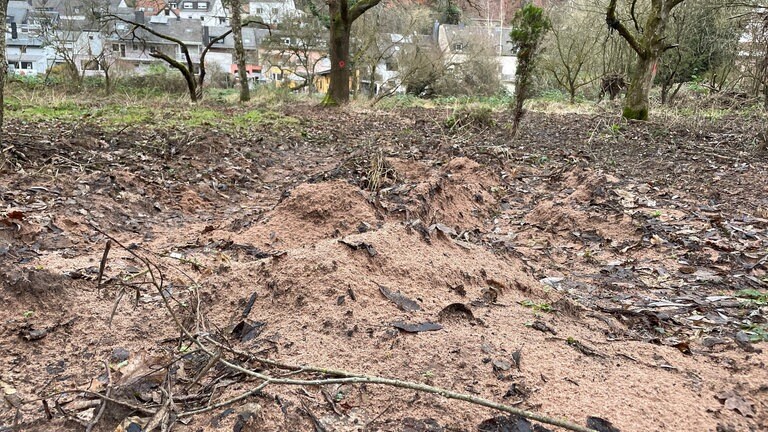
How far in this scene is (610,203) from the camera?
495cm

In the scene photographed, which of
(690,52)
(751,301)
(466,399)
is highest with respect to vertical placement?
(690,52)

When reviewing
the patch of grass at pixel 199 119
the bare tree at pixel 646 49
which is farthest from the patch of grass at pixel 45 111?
the bare tree at pixel 646 49

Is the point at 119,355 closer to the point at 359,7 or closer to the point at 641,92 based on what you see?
the point at 641,92

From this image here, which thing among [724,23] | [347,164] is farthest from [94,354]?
[724,23]

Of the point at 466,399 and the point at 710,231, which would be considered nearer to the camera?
the point at 466,399

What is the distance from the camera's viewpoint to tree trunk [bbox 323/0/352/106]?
50.6 ft

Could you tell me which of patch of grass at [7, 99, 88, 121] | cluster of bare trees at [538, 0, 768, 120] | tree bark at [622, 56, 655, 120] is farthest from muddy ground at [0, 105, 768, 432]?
cluster of bare trees at [538, 0, 768, 120]

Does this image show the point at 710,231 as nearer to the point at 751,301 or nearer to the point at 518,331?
the point at 751,301

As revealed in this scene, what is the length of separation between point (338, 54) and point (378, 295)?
14336 millimetres

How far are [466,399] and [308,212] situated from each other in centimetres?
260

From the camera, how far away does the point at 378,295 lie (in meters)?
2.42

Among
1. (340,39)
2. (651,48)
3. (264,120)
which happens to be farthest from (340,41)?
(651,48)

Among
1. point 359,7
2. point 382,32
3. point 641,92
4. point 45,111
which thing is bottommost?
point 45,111

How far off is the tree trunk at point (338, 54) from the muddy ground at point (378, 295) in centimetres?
1016
